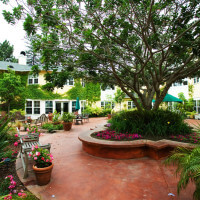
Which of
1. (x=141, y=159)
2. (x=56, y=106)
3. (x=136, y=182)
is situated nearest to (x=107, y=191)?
(x=136, y=182)

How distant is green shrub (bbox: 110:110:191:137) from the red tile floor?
5.07ft

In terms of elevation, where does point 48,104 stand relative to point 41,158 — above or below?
above

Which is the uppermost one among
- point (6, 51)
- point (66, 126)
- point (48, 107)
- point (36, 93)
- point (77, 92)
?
point (6, 51)

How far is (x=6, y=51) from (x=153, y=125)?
40025 mm

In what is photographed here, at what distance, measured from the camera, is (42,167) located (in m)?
3.00

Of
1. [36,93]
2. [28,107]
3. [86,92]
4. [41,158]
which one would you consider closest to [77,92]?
[86,92]

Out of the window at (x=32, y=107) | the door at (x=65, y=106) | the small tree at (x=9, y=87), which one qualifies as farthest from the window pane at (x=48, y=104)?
the small tree at (x=9, y=87)

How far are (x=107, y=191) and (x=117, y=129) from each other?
11.4ft

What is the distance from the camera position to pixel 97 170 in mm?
3641

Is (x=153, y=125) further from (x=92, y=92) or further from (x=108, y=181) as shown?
(x=92, y=92)

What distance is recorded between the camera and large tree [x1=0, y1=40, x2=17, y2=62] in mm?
33000

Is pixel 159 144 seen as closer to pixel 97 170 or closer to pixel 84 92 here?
pixel 97 170

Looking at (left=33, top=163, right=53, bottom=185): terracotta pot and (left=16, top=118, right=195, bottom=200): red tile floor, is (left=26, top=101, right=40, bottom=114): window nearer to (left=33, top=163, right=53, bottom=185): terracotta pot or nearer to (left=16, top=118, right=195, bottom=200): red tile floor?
(left=16, top=118, right=195, bottom=200): red tile floor

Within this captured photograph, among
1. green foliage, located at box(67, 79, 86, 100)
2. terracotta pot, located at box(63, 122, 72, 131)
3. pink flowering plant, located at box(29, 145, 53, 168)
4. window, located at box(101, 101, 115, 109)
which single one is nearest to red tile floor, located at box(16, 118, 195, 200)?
pink flowering plant, located at box(29, 145, 53, 168)
